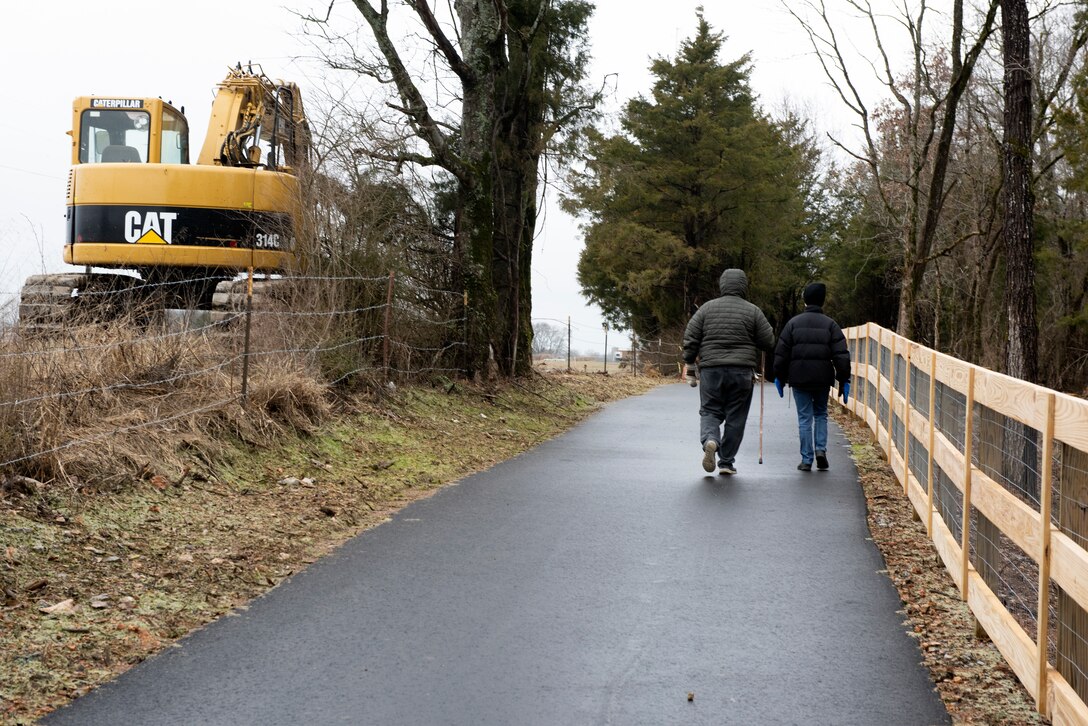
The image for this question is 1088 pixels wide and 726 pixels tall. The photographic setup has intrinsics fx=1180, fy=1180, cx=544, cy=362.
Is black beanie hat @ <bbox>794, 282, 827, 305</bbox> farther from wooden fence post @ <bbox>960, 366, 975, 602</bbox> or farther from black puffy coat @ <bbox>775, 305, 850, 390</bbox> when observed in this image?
wooden fence post @ <bbox>960, 366, 975, 602</bbox>

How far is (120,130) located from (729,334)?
415 inches

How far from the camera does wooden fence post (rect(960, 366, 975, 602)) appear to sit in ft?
21.8

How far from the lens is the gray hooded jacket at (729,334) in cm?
1230

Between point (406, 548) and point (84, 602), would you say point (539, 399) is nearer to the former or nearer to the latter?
point (406, 548)

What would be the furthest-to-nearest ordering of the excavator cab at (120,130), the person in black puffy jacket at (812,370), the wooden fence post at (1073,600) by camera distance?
1. the excavator cab at (120,130)
2. the person in black puffy jacket at (812,370)
3. the wooden fence post at (1073,600)

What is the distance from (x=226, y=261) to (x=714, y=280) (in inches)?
1196

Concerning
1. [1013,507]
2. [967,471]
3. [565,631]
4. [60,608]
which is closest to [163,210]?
[60,608]

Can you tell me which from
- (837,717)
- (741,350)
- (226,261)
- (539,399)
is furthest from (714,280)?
(837,717)

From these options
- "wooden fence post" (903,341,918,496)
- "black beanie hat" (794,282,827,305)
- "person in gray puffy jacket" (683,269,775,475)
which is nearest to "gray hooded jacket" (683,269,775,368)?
"person in gray puffy jacket" (683,269,775,475)

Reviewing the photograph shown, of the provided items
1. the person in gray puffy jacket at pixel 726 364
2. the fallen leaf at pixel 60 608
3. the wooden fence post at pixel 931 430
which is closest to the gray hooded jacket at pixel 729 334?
the person in gray puffy jacket at pixel 726 364

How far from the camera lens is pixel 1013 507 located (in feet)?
18.2

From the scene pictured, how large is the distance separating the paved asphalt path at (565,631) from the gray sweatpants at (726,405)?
82.0 inches

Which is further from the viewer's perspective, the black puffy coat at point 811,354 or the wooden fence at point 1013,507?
the black puffy coat at point 811,354

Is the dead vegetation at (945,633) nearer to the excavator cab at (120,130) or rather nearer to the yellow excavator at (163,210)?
the yellow excavator at (163,210)
